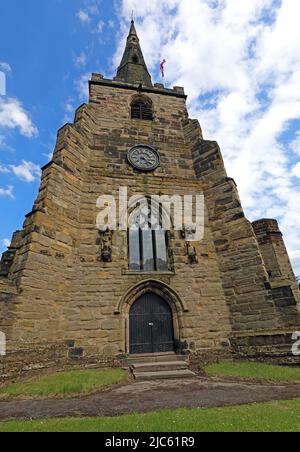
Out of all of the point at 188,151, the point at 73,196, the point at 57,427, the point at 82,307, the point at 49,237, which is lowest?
the point at 57,427

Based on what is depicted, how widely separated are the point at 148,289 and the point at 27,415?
5786mm

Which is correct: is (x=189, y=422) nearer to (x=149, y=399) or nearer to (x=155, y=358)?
(x=149, y=399)

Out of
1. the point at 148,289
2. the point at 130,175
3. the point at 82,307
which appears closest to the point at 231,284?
the point at 148,289

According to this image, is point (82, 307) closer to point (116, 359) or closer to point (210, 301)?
point (116, 359)

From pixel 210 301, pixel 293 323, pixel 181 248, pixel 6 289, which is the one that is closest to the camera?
pixel 6 289

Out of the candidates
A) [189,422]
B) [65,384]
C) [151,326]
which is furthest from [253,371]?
[65,384]

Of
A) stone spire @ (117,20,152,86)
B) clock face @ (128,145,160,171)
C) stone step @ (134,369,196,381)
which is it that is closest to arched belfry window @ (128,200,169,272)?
clock face @ (128,145,160,171)

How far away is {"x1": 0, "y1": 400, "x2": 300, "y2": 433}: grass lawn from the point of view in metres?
3.24

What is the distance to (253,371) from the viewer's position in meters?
7.09

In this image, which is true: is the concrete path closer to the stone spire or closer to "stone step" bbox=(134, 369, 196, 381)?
"stone step" bbox=(134, 369, 196, 381)

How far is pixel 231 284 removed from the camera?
971 cm

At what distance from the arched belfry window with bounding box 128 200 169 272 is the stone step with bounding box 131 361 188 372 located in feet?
11.0

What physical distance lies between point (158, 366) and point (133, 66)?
19917mm

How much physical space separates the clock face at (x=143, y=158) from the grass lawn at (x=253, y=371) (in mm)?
8403
